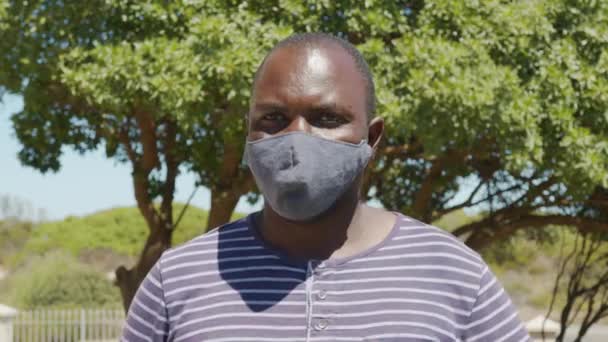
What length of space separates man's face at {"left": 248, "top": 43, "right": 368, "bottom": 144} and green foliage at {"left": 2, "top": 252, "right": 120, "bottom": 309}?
26073mm

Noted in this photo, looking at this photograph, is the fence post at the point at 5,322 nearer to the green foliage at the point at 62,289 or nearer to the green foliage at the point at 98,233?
the green foliage at the point at 62,289

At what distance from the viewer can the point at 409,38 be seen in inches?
369

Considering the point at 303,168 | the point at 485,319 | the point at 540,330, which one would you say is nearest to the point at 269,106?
the point at 303,168

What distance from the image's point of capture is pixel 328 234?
191 cm

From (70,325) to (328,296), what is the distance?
2241 cm

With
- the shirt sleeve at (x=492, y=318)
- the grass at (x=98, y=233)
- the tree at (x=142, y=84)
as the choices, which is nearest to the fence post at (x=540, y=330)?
the tree at (x=142, y=84)

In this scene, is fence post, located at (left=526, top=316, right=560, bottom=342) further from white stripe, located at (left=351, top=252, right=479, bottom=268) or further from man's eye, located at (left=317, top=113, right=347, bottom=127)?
man's eye, located at (left=317, top=113, right=347, bottom=127)

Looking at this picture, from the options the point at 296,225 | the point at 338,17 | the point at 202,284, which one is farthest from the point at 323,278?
the point at 338,17

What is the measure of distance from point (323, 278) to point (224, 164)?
9724mm

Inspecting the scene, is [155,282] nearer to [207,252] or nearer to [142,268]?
[207,252]

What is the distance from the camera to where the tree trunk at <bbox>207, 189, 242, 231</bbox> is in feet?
37.6

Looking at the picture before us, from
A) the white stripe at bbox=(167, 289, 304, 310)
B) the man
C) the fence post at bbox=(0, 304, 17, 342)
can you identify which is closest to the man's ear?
the man

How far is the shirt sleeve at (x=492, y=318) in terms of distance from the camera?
73.5 inches

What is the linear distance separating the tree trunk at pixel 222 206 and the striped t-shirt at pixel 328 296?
9.48 metres
